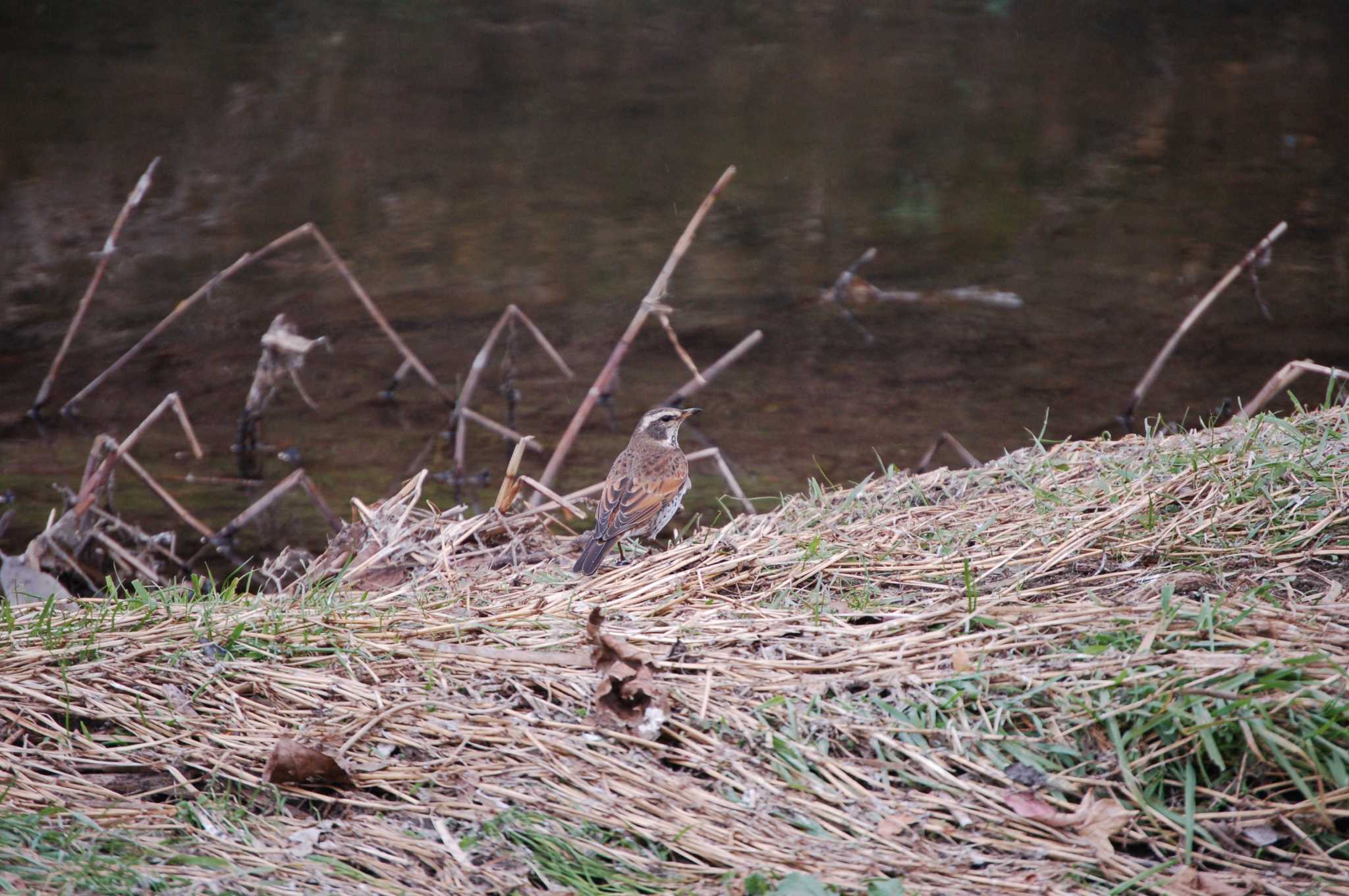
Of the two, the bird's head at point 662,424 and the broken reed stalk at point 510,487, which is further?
the bird's head at point 662,424

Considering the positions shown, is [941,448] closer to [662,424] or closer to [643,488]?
[662,424]

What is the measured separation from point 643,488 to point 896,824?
96.3 inches

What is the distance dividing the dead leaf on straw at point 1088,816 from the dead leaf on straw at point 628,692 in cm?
89

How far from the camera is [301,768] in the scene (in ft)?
10.2

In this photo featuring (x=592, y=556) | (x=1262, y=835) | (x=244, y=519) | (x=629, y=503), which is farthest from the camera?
(x=244, y=519)

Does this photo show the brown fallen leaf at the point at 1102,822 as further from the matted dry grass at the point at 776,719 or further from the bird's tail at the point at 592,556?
the bird's tail at the point at 592,556

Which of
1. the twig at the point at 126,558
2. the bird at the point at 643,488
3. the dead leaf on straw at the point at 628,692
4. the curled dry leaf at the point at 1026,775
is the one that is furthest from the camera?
the twig at the point at 126,558

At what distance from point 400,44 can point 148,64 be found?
374 centimetres

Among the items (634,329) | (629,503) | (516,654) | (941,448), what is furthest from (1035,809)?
(941,448)

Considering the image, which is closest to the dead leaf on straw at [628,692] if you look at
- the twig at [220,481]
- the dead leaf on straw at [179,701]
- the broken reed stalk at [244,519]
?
the dead leaf on straw at [179,701]

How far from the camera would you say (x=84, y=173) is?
13.9 metres

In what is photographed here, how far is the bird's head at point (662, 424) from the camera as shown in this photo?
19.7 feet

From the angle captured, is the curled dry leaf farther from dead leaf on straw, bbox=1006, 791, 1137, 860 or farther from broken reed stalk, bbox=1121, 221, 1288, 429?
broken reed stalk, bbox=1121, 221, 1288, 429

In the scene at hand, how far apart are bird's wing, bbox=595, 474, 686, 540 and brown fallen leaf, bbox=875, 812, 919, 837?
191 cm
